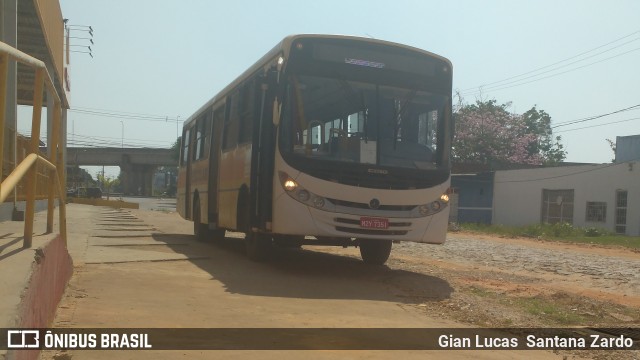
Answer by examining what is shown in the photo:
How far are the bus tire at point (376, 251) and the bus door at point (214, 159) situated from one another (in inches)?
132

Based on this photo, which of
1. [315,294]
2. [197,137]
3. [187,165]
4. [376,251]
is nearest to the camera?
[315,294]

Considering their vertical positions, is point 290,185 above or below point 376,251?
above

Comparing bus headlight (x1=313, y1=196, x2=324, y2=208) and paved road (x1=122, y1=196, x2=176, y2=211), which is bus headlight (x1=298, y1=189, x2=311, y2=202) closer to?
bus headlight (x1=313, y1=196, x2=324, y2=208)

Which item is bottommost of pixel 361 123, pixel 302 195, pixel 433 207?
pixel 433 207

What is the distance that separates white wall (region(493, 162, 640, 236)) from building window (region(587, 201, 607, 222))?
0.23 meters

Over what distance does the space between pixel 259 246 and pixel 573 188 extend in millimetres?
30467

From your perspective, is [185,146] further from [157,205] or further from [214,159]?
[157,205]

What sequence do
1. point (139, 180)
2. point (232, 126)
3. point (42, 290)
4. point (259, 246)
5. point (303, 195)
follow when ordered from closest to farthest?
point (42, 290)
point (303, 195)
point (259, 246)
point (232, 126)
point (139, 180)

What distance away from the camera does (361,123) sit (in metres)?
9.78

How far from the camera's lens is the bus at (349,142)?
9461 millimetres

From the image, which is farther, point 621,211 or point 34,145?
point 621,211

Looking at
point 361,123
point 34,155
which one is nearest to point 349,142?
point 361,123

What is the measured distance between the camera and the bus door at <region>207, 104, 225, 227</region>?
13.7m

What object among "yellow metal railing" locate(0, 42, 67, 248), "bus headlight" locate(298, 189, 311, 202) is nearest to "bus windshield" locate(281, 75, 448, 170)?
"bus headlight" locate(298, 189, 311, 202)
